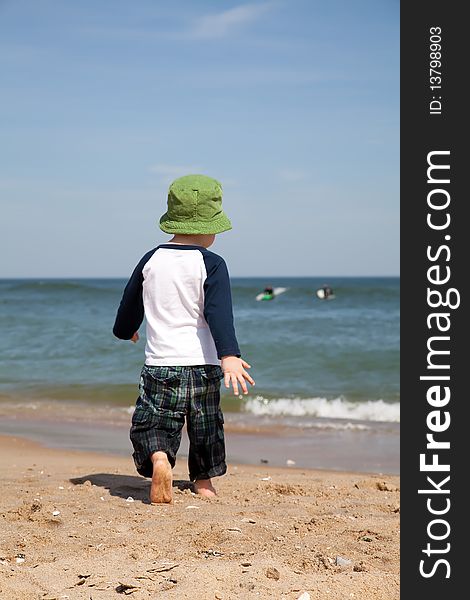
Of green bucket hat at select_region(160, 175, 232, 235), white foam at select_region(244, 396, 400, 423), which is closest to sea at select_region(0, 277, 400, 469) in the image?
white foam at select_region(244, 396, 400, 423)

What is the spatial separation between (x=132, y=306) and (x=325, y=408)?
16.5 ft

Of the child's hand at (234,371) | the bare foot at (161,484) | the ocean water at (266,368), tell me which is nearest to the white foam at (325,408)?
the ocean water at (266,368)

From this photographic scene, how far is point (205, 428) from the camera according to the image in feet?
13.2

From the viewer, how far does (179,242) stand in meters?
4.02

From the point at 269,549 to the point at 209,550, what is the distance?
0.22 meters

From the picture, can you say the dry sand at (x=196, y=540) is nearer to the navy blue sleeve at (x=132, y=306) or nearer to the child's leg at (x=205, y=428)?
the child's leg at (x=205, y=428)

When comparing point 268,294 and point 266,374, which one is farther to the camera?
point 268,294

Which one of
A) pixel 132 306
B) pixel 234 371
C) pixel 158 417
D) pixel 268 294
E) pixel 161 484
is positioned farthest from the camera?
→ pixel 268 294

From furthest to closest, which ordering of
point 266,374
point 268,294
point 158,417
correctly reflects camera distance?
point 268,294 → point 266,374 → point 158,417

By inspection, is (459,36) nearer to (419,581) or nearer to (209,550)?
(419,581)

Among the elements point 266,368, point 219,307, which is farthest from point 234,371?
point 266,368

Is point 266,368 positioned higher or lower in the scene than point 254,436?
lower

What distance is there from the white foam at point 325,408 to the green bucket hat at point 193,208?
461 cm

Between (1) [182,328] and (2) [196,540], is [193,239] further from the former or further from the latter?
(2) [196,540]
